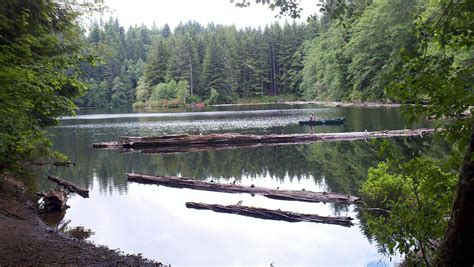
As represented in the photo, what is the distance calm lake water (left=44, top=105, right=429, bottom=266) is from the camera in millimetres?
10883

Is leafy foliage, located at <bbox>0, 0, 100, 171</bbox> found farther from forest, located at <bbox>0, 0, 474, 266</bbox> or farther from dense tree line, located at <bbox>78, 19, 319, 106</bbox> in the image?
dense tree line, located at <bbox>78, 19, 319, 106</bbox>

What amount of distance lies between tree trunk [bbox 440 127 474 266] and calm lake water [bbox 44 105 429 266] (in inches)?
35.6

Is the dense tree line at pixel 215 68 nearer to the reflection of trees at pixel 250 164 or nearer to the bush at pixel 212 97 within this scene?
the bush at pixel 212 97

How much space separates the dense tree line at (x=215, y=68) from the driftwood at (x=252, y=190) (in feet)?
235

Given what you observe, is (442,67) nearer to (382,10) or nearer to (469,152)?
(469,152)

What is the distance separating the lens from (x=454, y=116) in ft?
11.4

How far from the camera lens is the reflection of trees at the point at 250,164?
1983 centimetres

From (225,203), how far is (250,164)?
7.96 metres

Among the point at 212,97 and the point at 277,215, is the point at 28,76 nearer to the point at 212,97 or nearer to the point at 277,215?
the point at 277,215

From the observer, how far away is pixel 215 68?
93.7m

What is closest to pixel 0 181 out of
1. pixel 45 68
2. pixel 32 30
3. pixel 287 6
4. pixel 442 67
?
pixel 32 30

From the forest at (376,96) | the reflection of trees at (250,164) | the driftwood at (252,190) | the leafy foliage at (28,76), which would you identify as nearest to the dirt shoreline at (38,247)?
the forest at (376,96)

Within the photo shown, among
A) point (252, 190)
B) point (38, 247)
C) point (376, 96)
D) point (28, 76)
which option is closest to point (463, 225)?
point (28, 76)

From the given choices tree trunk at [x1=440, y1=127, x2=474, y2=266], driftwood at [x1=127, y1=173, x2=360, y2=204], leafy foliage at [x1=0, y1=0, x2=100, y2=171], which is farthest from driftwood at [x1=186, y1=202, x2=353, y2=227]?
tree trunk at [x1=440, y1=127, x2=474, y2=266]
